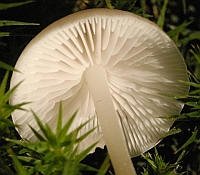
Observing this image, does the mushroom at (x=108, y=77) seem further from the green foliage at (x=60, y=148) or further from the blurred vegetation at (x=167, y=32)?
the green foliage at (x=60, y=148)

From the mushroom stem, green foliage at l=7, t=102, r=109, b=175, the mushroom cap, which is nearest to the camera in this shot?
green foliage at l=7, t=102, r=109, b=175

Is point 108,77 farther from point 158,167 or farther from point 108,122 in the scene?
point 158,167

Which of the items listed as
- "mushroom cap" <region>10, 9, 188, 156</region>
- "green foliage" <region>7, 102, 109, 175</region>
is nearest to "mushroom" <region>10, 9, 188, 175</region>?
"mushroom cap" <region>10, 9, 188, 156</region>

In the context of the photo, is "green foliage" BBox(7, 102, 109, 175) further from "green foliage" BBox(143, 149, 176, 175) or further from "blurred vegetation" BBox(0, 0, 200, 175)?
"green foliage" BBox(143, 149, 176, 175)

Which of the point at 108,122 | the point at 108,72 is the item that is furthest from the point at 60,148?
the point at 108,72

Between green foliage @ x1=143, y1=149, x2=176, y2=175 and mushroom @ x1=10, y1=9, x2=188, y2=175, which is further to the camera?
green foliage @ x1=143, y1=149, x2=176, y2=175

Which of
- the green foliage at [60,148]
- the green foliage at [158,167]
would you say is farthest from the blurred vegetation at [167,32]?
the green foliage at [60,148]

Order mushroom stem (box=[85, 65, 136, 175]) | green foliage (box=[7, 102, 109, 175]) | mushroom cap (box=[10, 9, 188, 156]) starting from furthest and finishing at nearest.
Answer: mushroom stem (box=[85, 65, 136, 175]) < mushroom cap (box=[10, 9, 188, 156]) < green foliage (box=[7, 102, 109, 175])
